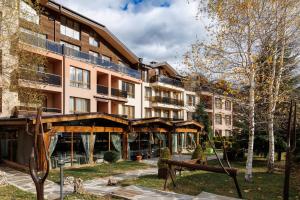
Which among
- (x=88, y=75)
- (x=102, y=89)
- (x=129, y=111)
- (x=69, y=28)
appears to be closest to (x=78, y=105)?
(x=88, y=75)

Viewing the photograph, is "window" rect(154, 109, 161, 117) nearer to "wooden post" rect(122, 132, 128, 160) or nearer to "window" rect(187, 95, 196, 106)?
"window" rect(187, 95, 196, 106)

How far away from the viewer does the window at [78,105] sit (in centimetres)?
2620

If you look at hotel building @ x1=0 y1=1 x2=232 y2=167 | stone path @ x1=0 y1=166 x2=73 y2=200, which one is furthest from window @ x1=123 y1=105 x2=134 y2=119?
stone path @ x1=0 y1=166 x2=73 y2=200

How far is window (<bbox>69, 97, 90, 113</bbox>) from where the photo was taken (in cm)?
2620

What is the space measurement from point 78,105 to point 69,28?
8.14m

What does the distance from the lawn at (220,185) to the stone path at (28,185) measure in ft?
9.60

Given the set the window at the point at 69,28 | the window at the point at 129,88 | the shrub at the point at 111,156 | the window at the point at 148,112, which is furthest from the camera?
the window at the point at 148,112

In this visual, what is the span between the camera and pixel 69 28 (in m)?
28.7

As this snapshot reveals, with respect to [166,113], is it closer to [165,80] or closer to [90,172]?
[165,80]

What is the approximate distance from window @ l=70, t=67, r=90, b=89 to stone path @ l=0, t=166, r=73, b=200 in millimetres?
12308

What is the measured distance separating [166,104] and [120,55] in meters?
10.0

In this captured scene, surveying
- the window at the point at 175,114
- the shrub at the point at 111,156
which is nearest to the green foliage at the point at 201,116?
the window at the point at 175,114

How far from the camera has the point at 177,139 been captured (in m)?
30.7

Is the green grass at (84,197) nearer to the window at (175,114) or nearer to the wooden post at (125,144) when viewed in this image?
the wooden post at (125,144)
